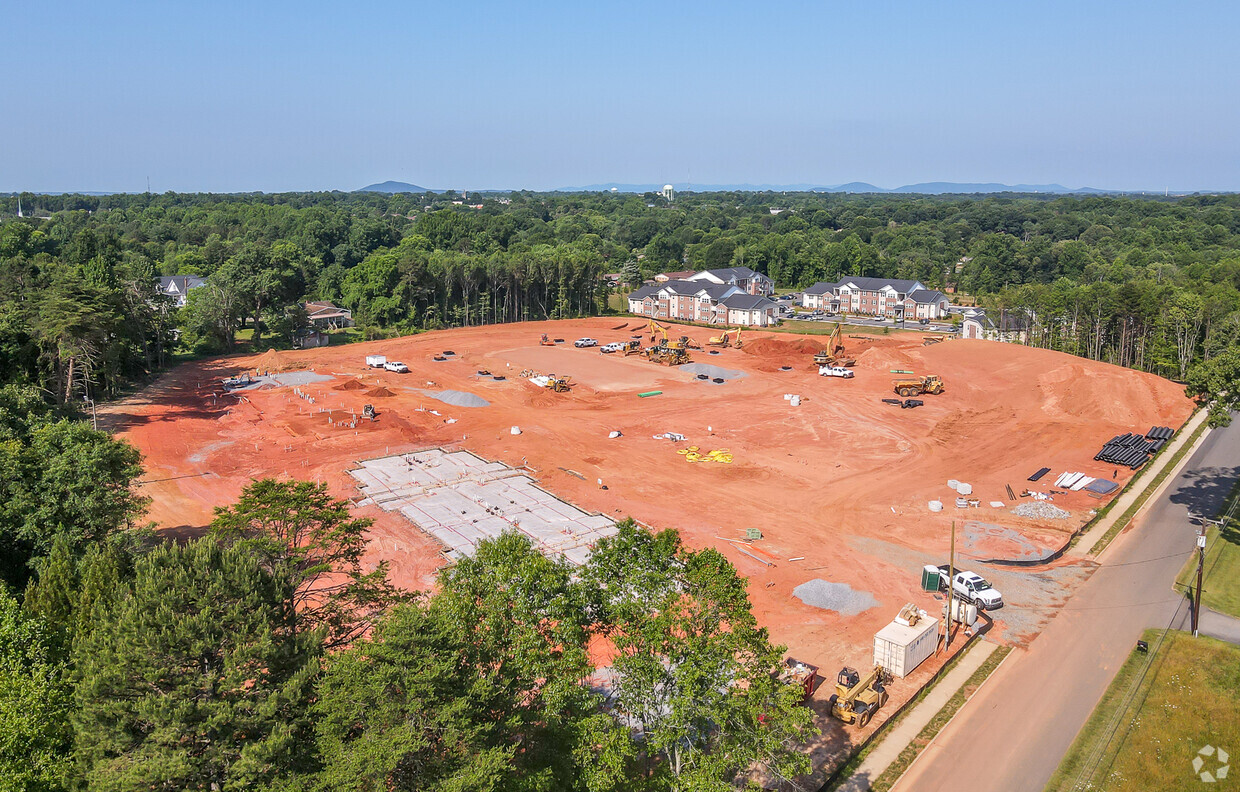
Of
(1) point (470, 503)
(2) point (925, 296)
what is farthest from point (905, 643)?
(2) point (925, 296)

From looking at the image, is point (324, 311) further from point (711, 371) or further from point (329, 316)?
point (711, 371)

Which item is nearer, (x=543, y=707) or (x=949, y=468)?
(x=543, y=707)

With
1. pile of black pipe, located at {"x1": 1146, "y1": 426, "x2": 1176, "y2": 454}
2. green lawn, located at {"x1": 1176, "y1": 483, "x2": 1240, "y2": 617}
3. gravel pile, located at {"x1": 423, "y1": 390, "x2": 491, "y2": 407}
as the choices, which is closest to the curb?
green lawn, located at {"x1": 1176, "y1": 483, "x2": 1240, "y2": 617}

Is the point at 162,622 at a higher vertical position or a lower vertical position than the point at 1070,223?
lower

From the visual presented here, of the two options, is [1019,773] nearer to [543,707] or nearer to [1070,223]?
[543,707]

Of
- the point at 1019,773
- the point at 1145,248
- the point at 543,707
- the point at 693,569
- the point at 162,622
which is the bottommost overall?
the point at 1019,773

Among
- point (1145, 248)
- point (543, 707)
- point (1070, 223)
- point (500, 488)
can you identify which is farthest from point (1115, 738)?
point (1070, 223)

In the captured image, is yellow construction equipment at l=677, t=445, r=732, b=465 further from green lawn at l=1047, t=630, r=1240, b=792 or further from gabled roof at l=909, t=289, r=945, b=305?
gabled roof at l=909, t=289, r=945, b=305
